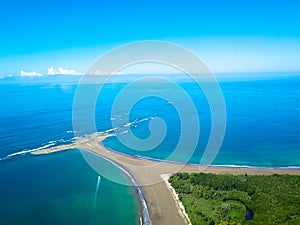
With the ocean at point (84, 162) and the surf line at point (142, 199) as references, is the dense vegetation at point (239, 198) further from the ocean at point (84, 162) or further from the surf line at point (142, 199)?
the ocean at point (84, 162)

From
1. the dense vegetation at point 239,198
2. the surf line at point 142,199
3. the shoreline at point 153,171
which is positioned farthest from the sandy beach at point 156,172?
the dense vegetation at point 239,198

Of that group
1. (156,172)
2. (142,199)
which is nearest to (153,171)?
(156,172)

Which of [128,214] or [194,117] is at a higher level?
[194,117]

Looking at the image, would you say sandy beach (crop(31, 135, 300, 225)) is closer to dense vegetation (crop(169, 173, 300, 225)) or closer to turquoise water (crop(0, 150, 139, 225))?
dense vegetation (crop(169, 173, 300, 225))

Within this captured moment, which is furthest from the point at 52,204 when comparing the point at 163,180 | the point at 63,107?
the point at 63,107

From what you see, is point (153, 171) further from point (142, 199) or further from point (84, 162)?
point (84, 162)

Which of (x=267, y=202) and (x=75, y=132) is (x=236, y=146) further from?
(x=75, y=132)
